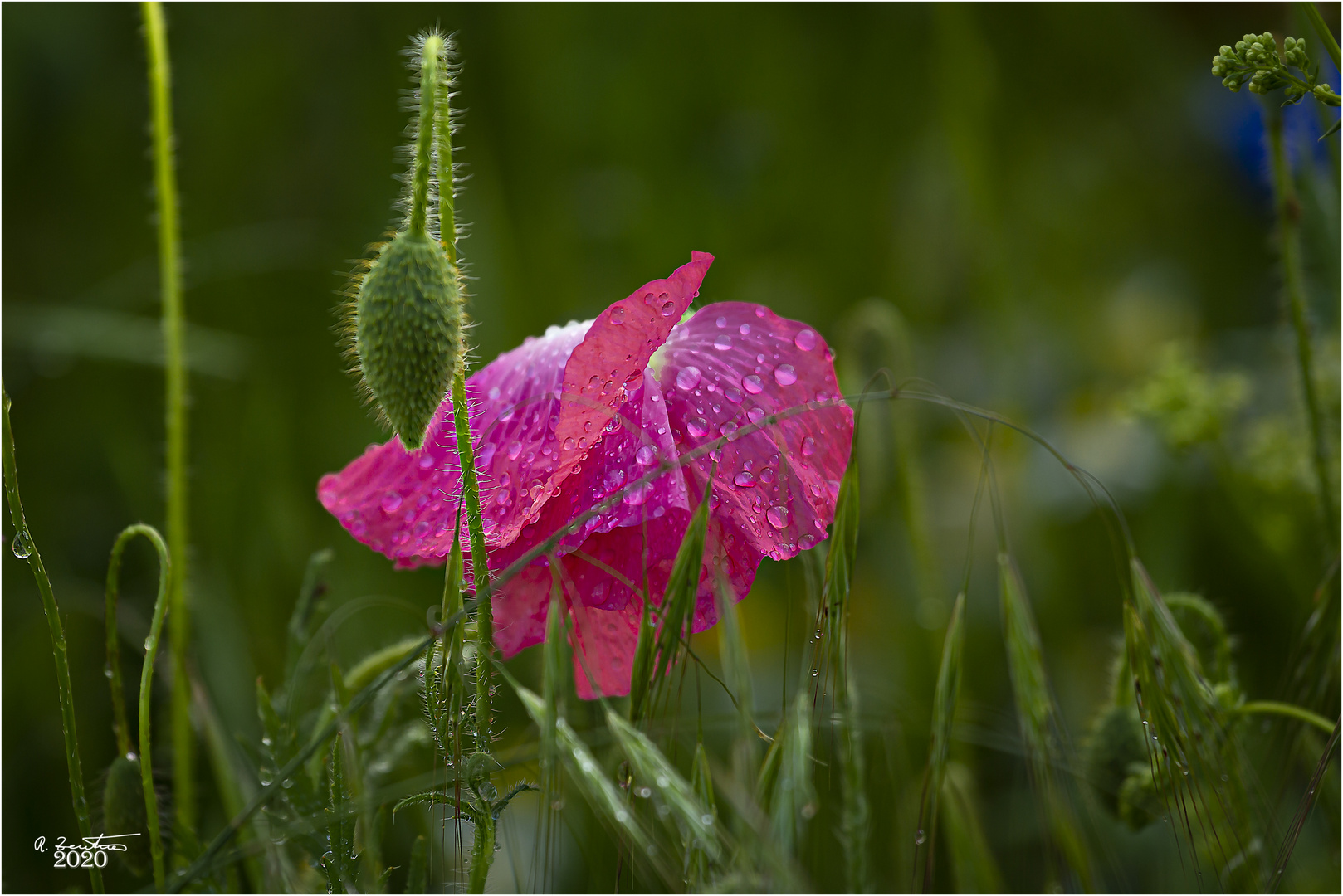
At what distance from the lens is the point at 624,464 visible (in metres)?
0.61

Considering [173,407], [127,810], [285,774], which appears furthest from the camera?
[173,407]

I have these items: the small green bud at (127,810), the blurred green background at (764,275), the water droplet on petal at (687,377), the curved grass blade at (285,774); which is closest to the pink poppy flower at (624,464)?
the water droplet on petal at (687,377)

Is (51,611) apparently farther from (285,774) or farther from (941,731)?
(941,731)

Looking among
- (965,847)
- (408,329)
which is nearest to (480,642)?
(408,329)

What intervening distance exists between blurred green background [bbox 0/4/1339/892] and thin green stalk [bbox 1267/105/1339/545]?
15 centimetres

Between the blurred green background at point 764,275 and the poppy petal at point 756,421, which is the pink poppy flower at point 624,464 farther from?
the blurred green background at point 764,275

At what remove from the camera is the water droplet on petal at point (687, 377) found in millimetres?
668

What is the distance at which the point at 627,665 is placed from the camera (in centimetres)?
75

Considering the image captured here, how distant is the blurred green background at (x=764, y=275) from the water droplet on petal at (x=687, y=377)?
463 mm

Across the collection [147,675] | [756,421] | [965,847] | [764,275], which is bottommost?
[965,847]

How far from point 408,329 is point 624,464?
0.51 feet

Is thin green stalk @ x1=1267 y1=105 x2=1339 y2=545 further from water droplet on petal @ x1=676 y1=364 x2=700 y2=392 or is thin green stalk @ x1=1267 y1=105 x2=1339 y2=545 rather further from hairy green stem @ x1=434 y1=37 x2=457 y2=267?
hairy green stem @ x1=434 y1=37 x2=457 y2=267

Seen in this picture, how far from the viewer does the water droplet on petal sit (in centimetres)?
67

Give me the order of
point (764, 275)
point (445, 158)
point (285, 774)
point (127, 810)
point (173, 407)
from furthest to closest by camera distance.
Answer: point (764, 275), point (173, 407), point (127, 810), point (445, 158), point (285, 774)
